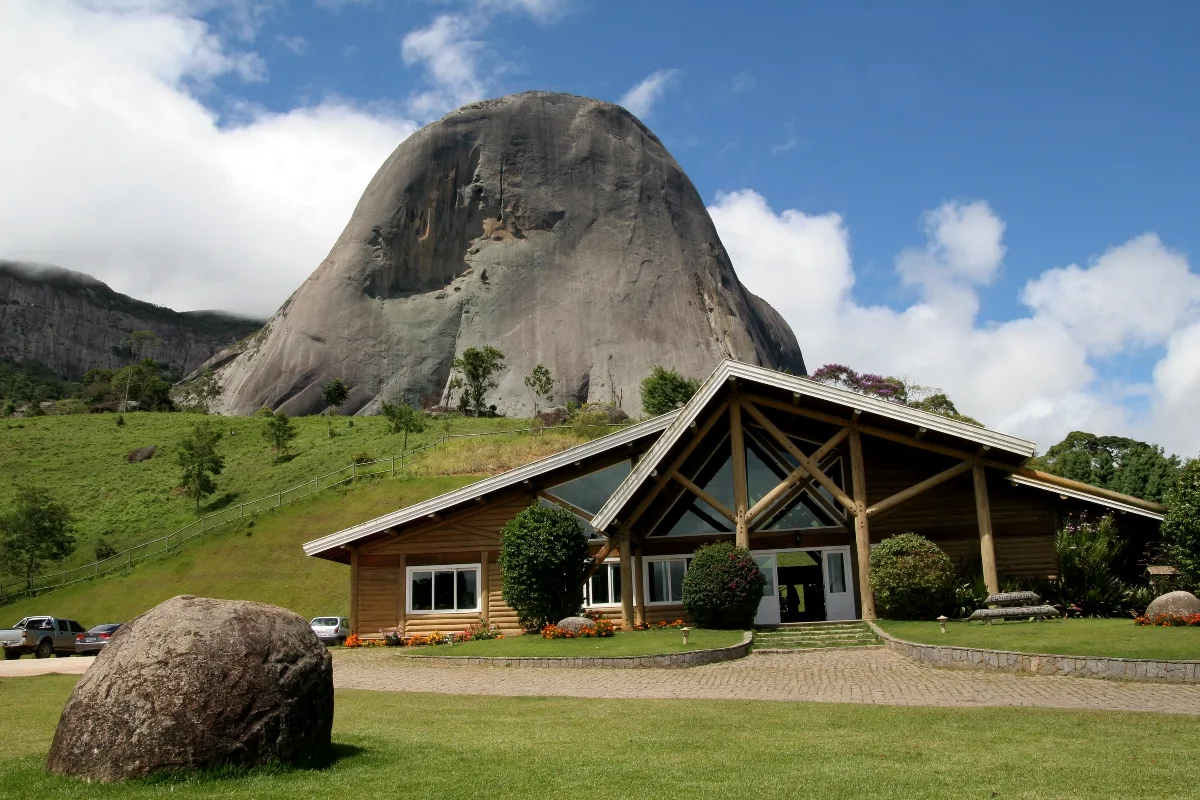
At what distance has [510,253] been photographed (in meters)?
106

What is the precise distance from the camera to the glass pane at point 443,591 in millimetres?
25531

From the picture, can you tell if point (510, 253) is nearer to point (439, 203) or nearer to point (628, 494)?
point (439, 203)

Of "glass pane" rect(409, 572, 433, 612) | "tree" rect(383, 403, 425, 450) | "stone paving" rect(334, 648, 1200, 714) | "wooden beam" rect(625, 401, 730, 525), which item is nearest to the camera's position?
"stone paving" rect(334, 648, 1200, 714)

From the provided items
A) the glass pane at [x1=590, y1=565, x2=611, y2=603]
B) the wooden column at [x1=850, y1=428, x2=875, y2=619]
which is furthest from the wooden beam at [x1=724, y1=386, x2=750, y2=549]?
the glass pane at [x1=590, y1=565, x2=611, y2=603]

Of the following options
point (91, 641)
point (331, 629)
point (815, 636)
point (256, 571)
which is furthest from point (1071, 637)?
point (256, 571)

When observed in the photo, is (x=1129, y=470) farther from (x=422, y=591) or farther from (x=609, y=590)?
(x=422, y=591)

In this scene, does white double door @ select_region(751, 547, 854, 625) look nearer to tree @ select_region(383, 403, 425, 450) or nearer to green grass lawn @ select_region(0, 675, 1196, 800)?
green grass lawn @ select_region(0, 675, 1196, 800)

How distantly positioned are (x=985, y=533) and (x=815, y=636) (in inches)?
195

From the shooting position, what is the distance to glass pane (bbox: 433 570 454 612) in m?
25.5

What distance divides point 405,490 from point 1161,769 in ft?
124

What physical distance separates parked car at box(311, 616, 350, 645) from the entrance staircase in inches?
590

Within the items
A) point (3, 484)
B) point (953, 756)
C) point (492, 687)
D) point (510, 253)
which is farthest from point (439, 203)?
point (953, 756)

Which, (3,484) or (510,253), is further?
(510,253)

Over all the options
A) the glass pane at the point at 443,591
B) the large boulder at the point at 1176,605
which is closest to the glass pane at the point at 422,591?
the glass pane at the point at 443,591
